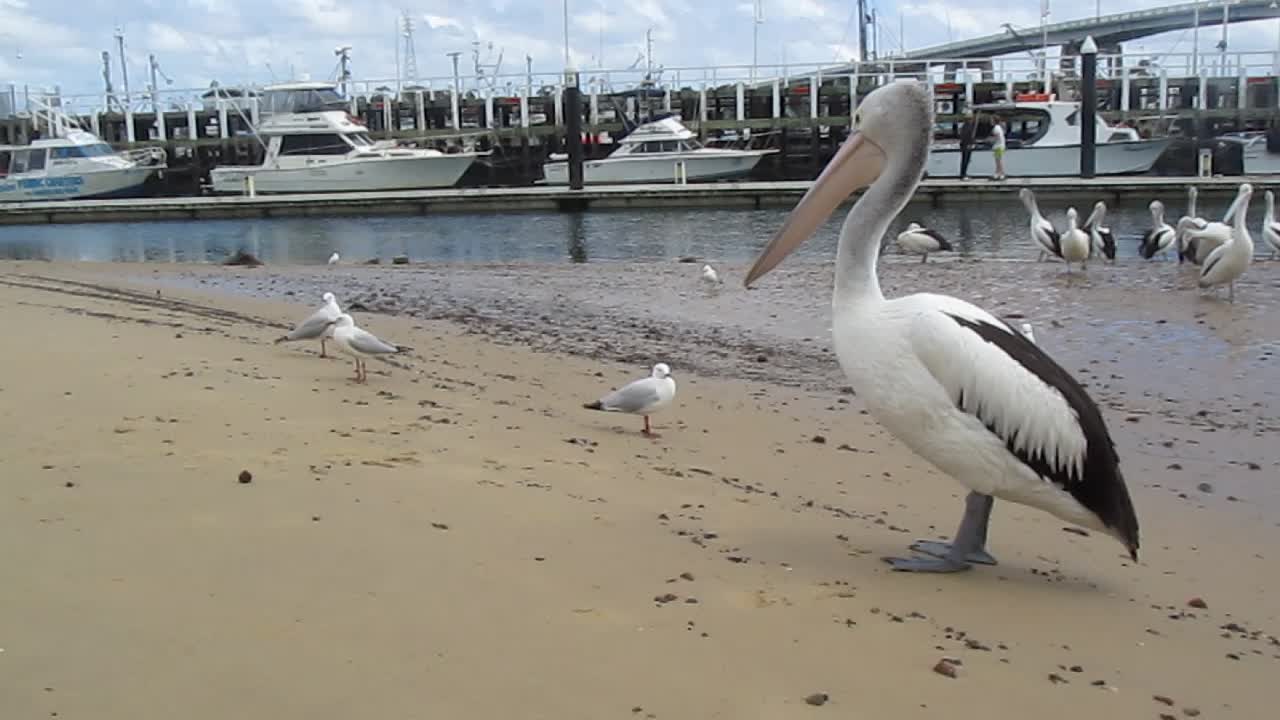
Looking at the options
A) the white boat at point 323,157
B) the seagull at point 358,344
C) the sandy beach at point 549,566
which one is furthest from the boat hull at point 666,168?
the sandy beach at point 549,566

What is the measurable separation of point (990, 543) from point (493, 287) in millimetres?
10315

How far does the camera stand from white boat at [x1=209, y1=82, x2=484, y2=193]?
3731 centimetres

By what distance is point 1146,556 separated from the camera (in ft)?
13.6

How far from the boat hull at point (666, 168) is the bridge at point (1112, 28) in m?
39.6

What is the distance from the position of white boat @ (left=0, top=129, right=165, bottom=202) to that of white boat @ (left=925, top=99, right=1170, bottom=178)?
26.9m

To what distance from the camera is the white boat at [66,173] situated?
3825 centimetres

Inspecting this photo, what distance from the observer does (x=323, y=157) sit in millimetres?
38000

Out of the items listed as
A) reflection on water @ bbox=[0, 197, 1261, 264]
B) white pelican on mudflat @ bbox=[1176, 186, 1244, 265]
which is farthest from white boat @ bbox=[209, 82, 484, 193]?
white pelican on mudflat @ bbox=[1176, 186, 1244, 265]

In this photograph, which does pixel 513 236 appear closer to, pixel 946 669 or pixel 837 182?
pixel 837 182

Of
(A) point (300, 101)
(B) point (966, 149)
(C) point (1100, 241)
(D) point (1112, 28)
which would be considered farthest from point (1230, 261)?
(D) point (1112, 28)

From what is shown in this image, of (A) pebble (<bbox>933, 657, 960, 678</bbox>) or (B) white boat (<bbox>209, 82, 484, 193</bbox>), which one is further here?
(B) white boat (<bbox>209, 82, 484, 193</bbox>)

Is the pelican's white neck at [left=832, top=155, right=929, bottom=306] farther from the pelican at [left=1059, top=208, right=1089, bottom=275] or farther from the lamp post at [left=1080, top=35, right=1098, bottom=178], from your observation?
the lamp post at [left=1080, top=35, right=1098, bottom=178]

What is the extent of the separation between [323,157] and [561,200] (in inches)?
496

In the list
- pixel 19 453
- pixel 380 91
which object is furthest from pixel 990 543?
pixel 380 91
